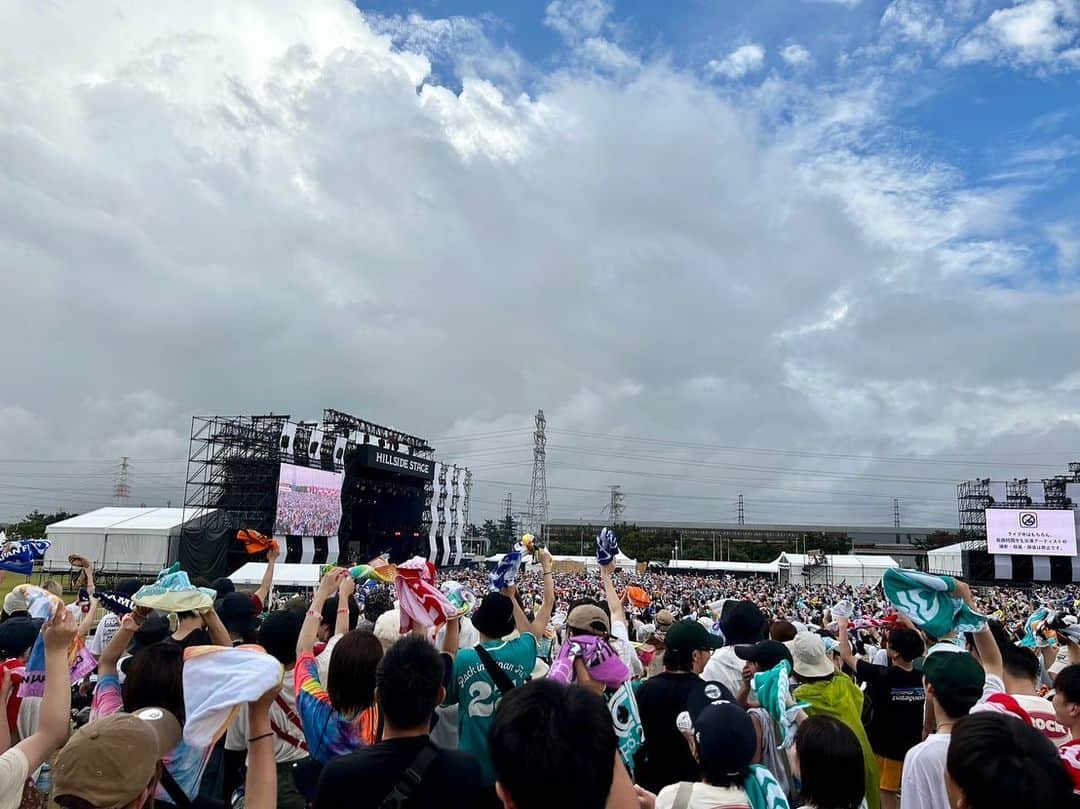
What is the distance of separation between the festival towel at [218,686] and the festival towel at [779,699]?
248 centimetres

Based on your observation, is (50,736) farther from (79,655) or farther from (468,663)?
(79,655)

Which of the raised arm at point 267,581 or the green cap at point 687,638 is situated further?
the raised arm at point 267,581

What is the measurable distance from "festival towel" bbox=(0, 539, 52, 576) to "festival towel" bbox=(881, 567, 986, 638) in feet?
22.6

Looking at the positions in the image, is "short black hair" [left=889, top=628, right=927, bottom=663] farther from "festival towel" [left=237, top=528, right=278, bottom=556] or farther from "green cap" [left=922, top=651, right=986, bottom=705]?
"festival towel" [left=237, top=528, right=278, bottom=556]

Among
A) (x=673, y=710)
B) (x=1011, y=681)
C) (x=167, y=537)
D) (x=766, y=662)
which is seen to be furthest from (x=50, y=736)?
(x=167, y=537)

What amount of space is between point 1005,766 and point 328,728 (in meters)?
2.42

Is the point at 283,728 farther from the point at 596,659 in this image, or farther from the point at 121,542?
the point at 121,542

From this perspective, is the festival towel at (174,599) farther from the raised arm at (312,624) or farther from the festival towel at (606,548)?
the festival towel at (606,548)

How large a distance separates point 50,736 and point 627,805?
195cm

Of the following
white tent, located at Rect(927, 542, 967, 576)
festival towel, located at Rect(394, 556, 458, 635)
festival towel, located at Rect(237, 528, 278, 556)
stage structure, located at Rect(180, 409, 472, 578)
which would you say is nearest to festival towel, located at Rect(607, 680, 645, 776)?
festival towel, located at Rect(394, 556, 458, 635)

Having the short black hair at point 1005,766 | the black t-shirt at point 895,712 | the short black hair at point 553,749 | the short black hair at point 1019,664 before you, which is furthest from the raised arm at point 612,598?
the short black hair at point 553,749

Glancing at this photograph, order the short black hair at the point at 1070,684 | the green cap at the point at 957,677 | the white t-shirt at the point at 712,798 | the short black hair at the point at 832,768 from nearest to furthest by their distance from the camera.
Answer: the white t-shirt at the point at 712,798 < the short black hair at the point at 832,768 < the short black hair at the point at 1070,684 < the green cap at the point at 957,677

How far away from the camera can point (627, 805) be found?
6.73 ft

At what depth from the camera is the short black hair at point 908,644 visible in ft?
15.0
